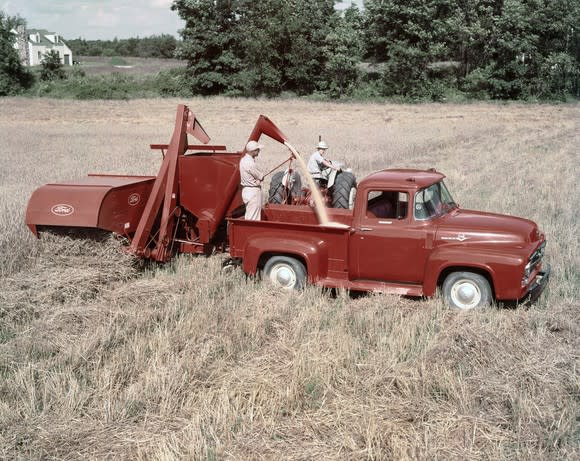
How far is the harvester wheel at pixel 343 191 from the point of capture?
989 cm

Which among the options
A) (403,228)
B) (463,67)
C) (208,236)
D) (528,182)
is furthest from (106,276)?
(463,67)

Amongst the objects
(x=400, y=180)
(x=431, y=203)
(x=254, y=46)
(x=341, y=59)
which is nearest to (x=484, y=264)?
(x=431, y=203)

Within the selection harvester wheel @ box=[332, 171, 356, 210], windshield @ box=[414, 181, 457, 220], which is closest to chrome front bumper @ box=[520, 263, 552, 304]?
windshield @ box=[414, 181, 457, 220]

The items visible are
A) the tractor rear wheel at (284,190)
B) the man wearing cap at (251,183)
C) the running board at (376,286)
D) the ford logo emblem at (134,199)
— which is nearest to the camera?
the running board at (376,286)

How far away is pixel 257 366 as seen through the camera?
20.0ft

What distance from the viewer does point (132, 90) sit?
182ft

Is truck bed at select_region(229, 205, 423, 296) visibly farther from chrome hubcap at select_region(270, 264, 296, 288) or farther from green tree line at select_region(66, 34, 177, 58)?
green tree line at select_region(66, 34, 177, 58)

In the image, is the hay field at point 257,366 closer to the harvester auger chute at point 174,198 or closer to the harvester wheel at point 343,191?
the harvester auger chute at point 174,198

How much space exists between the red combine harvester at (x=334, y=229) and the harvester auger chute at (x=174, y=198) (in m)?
0.02

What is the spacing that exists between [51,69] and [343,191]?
57744 mm

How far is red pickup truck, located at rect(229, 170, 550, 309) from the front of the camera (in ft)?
24.2

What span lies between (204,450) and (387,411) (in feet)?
5.05

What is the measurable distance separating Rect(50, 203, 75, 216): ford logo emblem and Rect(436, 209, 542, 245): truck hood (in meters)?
4.78

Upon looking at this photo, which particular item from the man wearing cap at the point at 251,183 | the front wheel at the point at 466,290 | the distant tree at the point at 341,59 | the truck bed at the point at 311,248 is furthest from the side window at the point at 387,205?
the distant tree at the point at 341,59
